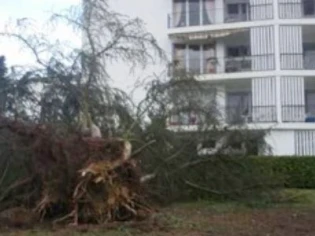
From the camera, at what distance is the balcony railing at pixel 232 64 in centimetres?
3256

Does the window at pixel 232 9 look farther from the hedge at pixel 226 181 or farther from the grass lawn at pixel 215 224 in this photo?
the grass lawn at pixel 215 224

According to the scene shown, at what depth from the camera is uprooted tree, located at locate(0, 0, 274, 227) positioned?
43.4 feet

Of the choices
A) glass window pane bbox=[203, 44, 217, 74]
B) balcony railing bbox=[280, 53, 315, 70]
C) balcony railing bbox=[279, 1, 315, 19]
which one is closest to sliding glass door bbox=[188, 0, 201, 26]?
glass window pane bbox=[203, 44, 217, 74]

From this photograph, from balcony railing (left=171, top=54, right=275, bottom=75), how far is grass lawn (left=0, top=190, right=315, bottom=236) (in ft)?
57.6

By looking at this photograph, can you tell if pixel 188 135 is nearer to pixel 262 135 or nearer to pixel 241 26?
pixel 262 135

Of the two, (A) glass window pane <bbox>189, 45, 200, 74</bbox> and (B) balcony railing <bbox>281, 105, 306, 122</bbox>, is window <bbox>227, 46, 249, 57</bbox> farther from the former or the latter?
(B) balcony railing <bbox>281, 105, 306, 122</bbox>

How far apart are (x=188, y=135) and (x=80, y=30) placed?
439cm

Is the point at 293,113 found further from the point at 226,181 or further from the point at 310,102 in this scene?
the point at 226,181

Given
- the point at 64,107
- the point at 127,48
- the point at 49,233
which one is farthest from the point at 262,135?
the point at 49,233

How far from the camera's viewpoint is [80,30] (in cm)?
1686

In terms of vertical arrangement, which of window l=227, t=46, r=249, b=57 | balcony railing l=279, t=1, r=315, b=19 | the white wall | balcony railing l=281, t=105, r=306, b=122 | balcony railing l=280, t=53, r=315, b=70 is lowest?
the white wall

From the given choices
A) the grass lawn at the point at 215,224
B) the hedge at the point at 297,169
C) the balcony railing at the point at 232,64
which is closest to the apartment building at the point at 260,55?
the balcony railing at the point at 232,64

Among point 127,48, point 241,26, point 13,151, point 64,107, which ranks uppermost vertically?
point 241,26

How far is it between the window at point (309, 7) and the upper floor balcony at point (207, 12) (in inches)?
130
